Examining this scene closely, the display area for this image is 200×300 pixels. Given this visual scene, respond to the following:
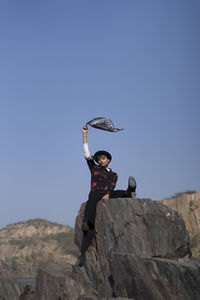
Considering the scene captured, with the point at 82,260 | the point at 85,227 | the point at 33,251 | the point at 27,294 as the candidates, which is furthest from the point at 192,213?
the point at 33,251

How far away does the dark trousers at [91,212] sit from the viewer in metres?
9.95

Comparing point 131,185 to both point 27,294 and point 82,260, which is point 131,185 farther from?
point 27,294

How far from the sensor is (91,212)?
32.6 feet

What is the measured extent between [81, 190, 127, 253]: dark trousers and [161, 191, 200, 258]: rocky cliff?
29.9 m

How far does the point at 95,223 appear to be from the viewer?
987cm

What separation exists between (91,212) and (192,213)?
1323 inches

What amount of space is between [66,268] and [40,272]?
80 centimetres

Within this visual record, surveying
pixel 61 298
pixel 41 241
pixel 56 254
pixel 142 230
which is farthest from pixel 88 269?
pixel 41 241

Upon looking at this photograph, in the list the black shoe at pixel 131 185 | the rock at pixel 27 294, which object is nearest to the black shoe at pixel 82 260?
the black shoe at pixel 131 185

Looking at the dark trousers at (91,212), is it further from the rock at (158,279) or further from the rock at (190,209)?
the rock at (190,209)

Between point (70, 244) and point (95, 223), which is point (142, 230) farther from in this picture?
point (70, 244)

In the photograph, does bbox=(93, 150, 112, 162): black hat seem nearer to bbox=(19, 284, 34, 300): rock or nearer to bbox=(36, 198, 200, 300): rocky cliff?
bbox=(36, 198, 200, 300): rocky cliff

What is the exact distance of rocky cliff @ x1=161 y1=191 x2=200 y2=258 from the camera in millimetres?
38812

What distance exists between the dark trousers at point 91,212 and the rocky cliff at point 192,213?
29.9m
